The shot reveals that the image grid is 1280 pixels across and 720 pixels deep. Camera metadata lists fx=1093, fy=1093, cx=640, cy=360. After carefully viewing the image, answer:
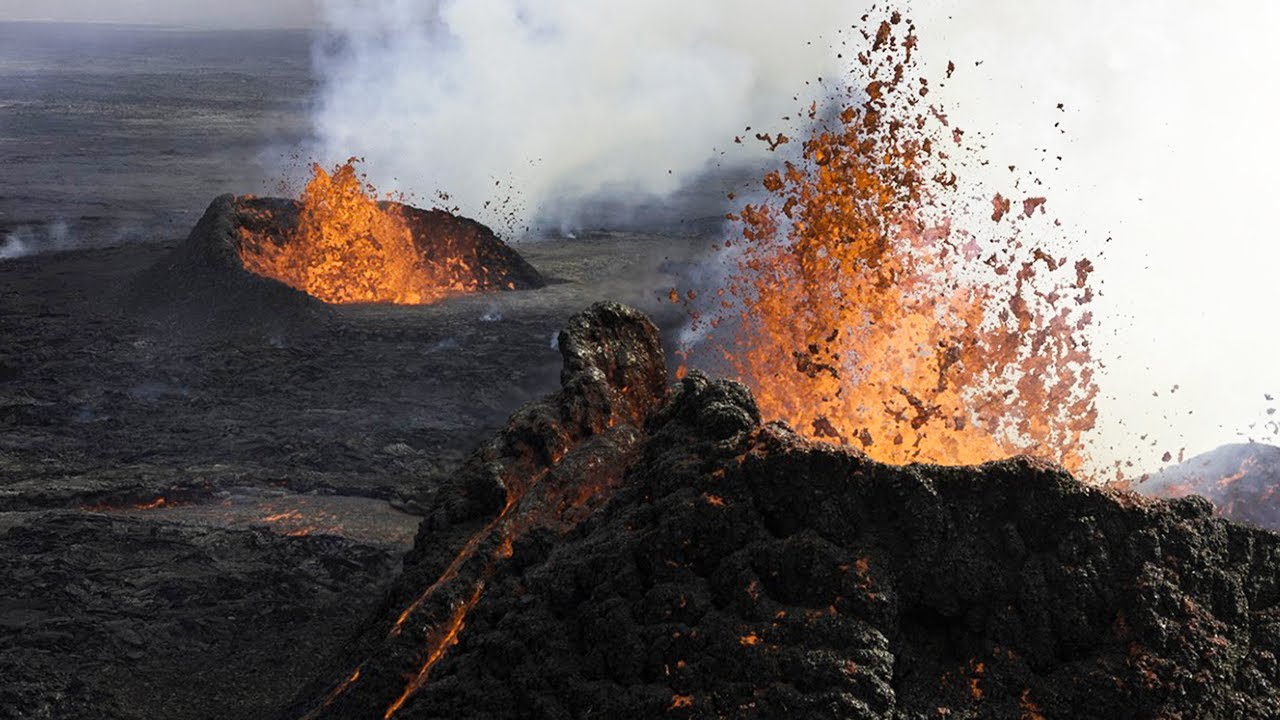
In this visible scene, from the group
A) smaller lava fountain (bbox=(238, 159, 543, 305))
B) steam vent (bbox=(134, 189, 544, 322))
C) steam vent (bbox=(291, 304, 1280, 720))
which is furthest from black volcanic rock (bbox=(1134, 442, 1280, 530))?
smaller lava fountain (bbox=(238, 159, 543, 305))

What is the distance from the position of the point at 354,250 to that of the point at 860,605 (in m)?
12.2

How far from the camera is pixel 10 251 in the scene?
16.7m

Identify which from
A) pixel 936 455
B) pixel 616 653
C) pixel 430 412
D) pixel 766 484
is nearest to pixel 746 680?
pixel 616 653

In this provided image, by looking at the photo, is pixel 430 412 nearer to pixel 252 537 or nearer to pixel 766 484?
pixel 252 537

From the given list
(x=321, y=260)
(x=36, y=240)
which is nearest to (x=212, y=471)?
(x=321, y=260)

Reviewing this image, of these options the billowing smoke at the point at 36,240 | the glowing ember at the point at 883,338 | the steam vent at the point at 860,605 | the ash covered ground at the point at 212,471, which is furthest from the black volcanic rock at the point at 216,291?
the steam vent at the point at 860,605

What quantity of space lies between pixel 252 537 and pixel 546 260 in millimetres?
11737

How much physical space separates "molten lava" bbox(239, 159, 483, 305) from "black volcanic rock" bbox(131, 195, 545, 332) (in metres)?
0.30

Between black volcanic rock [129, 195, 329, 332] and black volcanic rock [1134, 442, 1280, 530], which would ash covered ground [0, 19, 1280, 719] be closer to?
black volcanic rock [129, 195, 329, 332]

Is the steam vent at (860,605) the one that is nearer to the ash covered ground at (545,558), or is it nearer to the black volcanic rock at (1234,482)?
the ash covered ground at (545,558)

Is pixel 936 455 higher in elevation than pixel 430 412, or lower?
higher

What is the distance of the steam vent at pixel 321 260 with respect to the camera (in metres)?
12.9

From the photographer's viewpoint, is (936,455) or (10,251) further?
(10,251)

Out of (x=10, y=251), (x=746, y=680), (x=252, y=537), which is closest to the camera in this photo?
(x=746, y=680)
